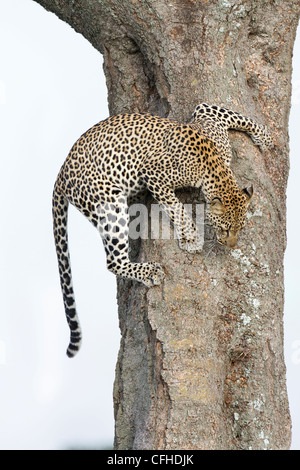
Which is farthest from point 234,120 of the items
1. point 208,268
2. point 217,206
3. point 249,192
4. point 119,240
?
point 119,240

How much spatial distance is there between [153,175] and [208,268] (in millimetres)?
1123

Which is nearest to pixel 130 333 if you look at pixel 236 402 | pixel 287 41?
pixel 236 402

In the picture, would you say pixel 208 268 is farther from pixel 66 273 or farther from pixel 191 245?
pixel 66 273

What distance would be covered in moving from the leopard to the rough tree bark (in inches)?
9.9

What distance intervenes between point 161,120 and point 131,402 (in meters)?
3.05

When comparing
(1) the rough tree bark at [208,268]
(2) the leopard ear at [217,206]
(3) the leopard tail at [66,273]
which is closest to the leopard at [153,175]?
(2) the leopard ear at [217,206]

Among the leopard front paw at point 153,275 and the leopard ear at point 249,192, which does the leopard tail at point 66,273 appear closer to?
the leopard front paw at point 153,275

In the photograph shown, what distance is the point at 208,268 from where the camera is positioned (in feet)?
26.6

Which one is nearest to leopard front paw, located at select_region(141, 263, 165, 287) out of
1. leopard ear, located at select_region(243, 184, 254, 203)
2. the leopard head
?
the leopard head

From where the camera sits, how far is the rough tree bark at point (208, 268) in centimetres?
779

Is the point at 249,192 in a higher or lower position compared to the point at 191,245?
higher

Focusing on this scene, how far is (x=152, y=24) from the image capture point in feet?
30.1

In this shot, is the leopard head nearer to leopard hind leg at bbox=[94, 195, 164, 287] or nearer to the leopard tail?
leopard hind leg at bbox=[94, 195, 164, 287]

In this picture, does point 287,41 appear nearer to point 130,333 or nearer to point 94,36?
point 94,36
